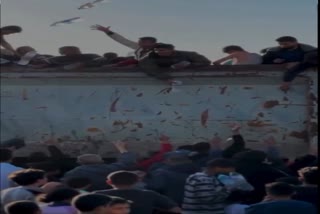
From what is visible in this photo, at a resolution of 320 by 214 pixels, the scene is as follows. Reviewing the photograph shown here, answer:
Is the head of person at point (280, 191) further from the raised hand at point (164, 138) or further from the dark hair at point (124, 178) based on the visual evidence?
the raised hand at point (164, 138)

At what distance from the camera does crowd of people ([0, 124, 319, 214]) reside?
5.77 meters

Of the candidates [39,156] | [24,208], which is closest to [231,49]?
[39,156]

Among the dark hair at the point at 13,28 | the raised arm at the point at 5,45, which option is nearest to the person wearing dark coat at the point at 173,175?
the raised arm at the point at 5,45

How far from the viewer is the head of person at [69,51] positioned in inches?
301

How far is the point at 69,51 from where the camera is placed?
7.69 meters

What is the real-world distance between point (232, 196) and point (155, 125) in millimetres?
1128

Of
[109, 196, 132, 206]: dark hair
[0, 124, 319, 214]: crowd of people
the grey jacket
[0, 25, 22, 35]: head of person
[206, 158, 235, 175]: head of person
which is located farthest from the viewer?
[0, 25, 22, 35]: head of person

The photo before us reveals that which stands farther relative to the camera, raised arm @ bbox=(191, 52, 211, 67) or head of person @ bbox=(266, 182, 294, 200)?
raised arm @ bbox=(191, 52, 211, 67)

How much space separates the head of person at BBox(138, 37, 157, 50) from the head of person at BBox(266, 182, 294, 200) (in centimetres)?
221

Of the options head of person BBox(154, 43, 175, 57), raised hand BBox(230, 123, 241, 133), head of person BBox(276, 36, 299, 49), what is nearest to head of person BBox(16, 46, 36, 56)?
head of person BBox(154, 43, 175, 57)

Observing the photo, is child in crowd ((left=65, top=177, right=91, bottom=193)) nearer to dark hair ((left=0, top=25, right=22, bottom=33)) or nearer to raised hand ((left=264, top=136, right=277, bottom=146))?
raised hand ((left=264, top=136, right=277, bottom=146))

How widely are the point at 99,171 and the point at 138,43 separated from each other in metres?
1.48

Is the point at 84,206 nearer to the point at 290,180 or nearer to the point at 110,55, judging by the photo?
the point at 290,180

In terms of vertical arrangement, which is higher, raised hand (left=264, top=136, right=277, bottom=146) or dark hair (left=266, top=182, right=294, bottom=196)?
raised hand (left=264, top=136, right=277, bottom=146)
